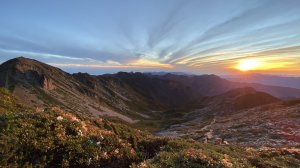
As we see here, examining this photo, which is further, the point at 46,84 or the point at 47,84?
the point at 47,84

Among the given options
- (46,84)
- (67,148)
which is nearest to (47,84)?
(46,84)

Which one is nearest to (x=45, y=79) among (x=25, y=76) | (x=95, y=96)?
(x=25, y=76)

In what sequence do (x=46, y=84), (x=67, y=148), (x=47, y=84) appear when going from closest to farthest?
(x=67, y=148)
(x=46, y=84)
(x=47, y=84)

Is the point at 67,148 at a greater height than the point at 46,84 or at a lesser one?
greater

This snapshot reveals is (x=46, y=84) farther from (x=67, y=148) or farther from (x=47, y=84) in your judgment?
(x=67, y=148)

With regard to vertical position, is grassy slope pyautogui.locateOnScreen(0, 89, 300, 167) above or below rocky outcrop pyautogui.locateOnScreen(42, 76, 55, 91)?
above

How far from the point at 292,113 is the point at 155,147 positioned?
90.6 meters

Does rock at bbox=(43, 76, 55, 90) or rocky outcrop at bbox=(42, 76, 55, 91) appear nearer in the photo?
rocky outcrop at bbox=(42, 76, 55, 91)

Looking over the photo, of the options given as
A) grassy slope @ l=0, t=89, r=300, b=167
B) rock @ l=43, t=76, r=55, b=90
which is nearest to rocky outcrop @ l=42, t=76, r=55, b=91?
rock @ l=43, t=76, r=55, b=90

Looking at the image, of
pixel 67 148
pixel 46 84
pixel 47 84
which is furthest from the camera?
pixel 47 84

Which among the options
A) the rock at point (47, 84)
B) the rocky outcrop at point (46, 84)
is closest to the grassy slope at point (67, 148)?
the rocky outcrop at point (46, 84)

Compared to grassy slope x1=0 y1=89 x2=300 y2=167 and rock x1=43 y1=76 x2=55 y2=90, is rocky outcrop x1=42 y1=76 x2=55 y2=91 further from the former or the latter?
grassy slope x1=0 y1=89 x2=300 y2=167

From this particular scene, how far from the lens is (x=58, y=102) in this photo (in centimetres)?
12681

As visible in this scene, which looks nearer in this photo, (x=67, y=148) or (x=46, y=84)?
(x=67, y=148)
